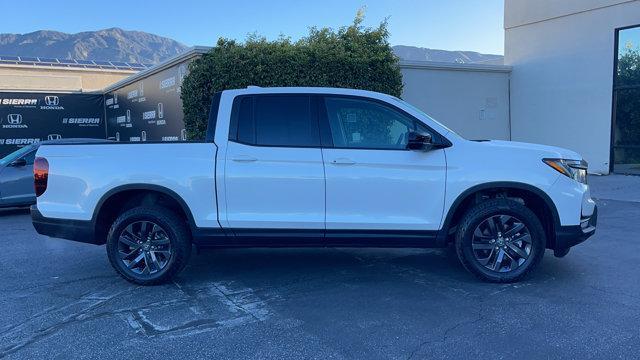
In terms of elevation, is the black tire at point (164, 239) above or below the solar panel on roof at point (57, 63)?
below

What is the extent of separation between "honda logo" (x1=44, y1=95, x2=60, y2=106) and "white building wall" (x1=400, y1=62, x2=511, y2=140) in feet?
41.2

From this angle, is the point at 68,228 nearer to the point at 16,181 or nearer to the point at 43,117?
the point at 16,181

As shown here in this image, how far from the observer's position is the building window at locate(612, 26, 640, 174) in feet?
46.6

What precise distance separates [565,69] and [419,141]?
12.7 m

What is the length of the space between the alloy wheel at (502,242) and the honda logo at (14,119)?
18409 mm

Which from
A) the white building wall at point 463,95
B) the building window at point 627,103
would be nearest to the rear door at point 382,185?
the white building wall at point 463,95

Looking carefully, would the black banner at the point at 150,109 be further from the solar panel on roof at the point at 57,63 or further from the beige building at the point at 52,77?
the solar panel on roof at the point at 57,63

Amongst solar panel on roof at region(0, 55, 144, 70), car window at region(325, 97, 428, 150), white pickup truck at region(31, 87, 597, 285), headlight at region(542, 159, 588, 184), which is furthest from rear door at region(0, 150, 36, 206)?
solar panel on roof at region(0, 55, 144, 70)

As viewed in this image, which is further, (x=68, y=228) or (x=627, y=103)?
(x=627, y=103)

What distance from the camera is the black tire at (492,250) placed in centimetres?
512

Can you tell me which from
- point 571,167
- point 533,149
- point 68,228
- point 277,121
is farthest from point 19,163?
point 571,167

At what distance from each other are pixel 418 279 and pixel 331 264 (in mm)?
1069

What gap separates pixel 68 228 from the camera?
5.30 m

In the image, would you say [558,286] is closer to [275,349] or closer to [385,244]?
[385,244]
